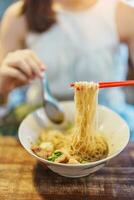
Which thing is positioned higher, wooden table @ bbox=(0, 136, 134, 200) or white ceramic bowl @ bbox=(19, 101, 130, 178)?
white ceramic bowl @ bbox=(19, 101, 130, 178)

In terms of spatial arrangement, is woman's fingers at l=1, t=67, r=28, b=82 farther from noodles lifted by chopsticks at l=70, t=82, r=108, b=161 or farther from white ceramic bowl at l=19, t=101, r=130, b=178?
noodles lifted by chopsticks at l=70, t=82, r=108, b=161

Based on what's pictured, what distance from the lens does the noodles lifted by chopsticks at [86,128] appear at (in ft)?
2.78

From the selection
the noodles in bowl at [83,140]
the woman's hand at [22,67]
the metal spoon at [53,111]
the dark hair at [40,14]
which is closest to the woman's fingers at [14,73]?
the woman's hand at [22,67]

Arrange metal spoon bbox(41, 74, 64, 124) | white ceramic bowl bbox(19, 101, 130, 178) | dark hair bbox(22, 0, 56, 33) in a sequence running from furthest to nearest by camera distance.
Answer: dark hair bbox(22, 0, 56, 33) → metal spoon bbox(41, 74, 64, 124) → white ceramic bowl bbox(19, 101, 130, 178)

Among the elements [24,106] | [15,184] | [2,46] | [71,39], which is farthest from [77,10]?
[15,184]

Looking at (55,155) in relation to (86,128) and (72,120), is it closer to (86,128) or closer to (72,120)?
(86,128)

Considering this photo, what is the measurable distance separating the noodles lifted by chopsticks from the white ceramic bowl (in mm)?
34

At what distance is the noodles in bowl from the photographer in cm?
84

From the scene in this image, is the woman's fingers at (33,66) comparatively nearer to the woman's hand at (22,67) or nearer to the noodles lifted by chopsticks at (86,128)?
the woman's hand at (22,67)

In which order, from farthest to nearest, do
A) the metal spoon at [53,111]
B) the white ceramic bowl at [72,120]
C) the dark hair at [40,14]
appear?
the dark hair at [40,14]
the metal spoon at [53,111]
the white ceramic bowl at [72,120]

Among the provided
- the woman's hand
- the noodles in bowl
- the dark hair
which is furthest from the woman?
the noodles in bowl

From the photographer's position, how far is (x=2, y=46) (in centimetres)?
143

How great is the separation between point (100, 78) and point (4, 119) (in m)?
0.44

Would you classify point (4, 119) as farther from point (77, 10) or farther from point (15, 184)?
point (77, 10)
